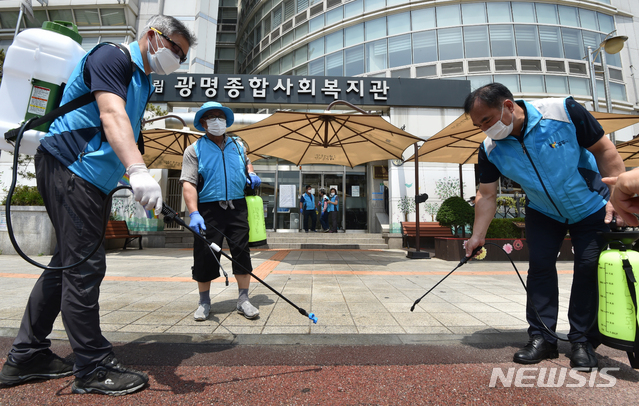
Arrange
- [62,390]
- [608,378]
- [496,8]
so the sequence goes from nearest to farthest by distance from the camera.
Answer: [62,390]
[608,378]
[496,8]

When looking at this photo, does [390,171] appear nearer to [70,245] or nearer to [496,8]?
[496,8]

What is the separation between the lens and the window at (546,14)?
14.1 m

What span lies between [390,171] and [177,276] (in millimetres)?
9435

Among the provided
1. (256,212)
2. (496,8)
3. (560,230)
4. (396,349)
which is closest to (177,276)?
(256,212)

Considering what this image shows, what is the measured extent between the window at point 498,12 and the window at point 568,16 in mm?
2518

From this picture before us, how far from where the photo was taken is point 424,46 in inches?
559

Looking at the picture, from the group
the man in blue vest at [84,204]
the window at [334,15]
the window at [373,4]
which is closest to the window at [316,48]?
the window at [334,15]

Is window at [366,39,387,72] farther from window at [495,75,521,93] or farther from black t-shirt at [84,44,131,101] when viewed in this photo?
black t-shirt at [84,44,131,101]

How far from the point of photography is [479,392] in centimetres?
154

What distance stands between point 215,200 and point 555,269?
2.55 meters

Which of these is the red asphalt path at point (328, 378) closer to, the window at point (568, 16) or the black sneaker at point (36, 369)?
the black sneaker at point (36, 369)

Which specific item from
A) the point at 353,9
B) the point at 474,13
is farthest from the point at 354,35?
the point at 474,13

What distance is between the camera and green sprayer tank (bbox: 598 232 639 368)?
4.98ft

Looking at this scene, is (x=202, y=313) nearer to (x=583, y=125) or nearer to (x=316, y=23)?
(x=583, y=125)
